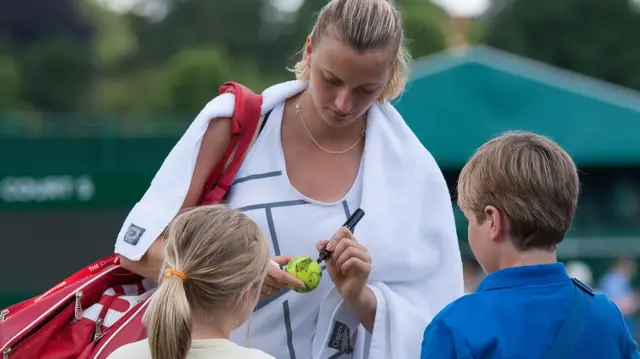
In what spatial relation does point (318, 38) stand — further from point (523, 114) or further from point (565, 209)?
point (523, 114)

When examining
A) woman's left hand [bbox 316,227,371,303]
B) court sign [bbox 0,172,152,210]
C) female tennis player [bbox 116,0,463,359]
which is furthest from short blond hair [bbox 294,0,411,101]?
court sign [bbox 0,172,152,210]

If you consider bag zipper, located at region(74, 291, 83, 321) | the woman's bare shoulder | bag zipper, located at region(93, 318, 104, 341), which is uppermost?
bag zipper, located at region(74, 291, 83, 321)

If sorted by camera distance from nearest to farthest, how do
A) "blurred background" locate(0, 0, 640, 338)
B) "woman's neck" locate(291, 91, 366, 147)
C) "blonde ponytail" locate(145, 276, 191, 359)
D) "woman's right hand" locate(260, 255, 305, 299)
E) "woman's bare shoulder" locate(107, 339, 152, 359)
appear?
"blonde ponytail" locate(145, 276, 191, 359) < "woman's bare shoulder" locate(107, 339, 152, 359) < "woman's right hand" locate(260, 255, 305, 299) < "woman's neck" locate(291, 91, 366, 147) < "blurred background" locate(0, 0, 640, 338)

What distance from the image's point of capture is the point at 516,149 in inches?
99.2

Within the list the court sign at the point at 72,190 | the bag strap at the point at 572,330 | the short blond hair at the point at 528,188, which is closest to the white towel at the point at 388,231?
the short blond hair at the point at 528,188

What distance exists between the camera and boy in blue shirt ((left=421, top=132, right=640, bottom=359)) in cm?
238

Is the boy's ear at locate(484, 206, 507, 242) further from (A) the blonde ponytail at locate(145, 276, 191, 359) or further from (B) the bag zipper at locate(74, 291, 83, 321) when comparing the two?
(B) the bag zipper at locate(74, 291, 83, 321)

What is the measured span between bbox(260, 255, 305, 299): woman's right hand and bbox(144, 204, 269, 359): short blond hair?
14 centimetres

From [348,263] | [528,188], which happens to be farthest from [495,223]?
[348,263]

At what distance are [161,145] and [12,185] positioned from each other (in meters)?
1.88

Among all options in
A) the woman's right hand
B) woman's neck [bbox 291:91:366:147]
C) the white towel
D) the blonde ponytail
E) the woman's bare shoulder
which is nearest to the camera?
the blonde ponytail

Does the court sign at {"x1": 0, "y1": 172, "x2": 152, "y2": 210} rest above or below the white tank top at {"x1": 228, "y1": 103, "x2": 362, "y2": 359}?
above

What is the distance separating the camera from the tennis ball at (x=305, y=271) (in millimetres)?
2775

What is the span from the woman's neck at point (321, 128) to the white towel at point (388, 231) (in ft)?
0.18
